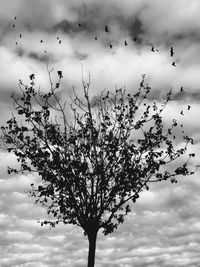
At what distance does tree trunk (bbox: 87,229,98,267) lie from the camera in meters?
29.7

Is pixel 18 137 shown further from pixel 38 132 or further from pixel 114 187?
pixel 114 187

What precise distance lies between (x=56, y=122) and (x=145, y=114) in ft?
19.7

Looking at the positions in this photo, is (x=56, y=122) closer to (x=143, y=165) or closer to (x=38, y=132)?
(x=38, y=132)

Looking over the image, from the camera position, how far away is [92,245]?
30250mm

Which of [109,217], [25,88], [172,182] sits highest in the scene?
[25,88]

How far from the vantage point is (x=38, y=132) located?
31.9 metres

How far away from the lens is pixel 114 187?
31.1 metres

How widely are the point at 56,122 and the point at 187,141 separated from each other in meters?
8.86

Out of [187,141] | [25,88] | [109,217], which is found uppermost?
[25,88]

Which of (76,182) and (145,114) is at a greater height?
(145,114)

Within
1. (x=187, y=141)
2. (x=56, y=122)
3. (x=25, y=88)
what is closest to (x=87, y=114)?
(x=56, y=122)

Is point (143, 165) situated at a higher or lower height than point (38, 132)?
lower

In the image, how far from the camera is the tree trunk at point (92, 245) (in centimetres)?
2966

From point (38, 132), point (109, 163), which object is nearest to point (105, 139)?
point (109, 163)
